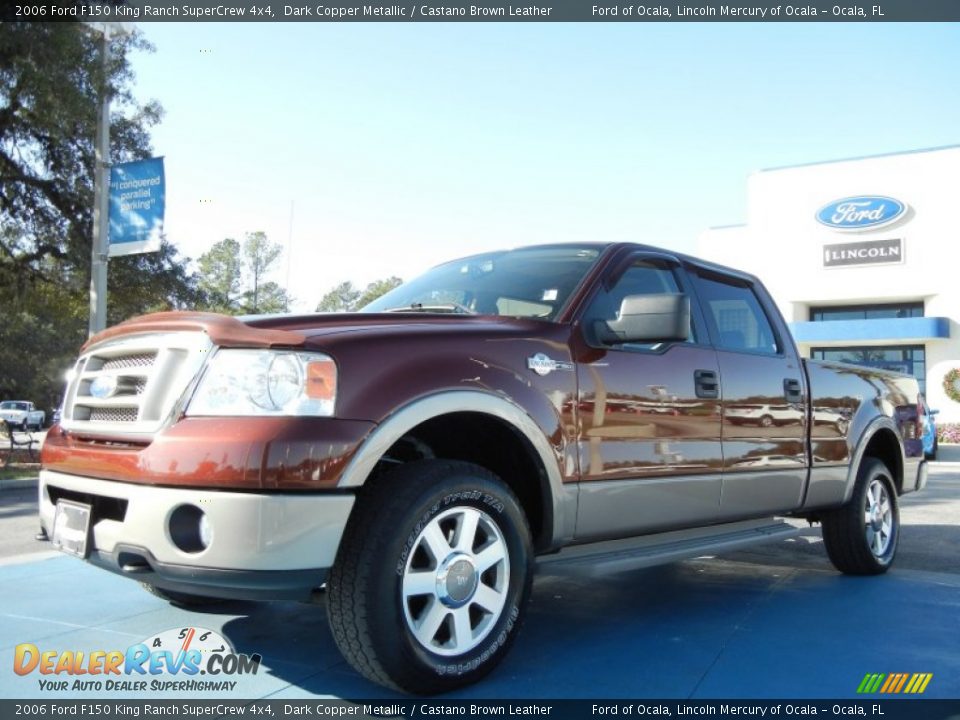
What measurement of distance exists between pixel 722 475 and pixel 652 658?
109 centimetres

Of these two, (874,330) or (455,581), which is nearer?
(455,581)

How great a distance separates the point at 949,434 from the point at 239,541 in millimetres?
31017

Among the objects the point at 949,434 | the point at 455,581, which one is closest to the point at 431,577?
the point at 455,581

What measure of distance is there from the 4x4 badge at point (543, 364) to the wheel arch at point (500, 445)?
0.21m

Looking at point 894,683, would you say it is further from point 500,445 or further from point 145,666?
point 145,666

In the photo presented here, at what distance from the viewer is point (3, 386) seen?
5369cm

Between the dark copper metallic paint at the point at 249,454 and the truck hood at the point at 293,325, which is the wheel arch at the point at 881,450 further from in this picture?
the dark copper metallic paint at the point at 249,454

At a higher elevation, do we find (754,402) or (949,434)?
(754,402)

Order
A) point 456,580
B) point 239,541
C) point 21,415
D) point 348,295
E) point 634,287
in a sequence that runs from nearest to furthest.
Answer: point 239,541
point 456,580
point 634,287
point 21,415
point 348,295

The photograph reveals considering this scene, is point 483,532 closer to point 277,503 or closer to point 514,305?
point 277,503

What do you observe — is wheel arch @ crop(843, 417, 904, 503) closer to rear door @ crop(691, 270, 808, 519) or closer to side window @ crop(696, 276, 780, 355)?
rear door @ crop(691, 270, 808, 519)

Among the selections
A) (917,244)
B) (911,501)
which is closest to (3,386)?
(917,244)

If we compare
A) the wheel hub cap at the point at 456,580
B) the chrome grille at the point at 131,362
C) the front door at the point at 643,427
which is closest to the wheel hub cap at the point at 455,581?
the wheel hub cap at the point at 456,580

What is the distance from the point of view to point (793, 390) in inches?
194
